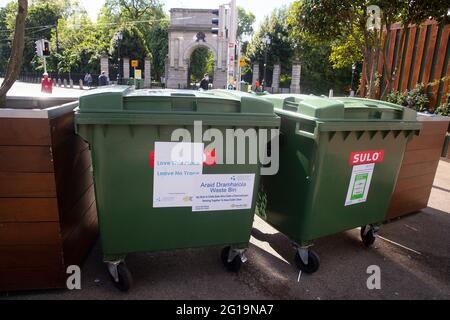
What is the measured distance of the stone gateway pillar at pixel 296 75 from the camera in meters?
32.2

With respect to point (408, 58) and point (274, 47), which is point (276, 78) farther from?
point (408, 58)

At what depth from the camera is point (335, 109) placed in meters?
2.70

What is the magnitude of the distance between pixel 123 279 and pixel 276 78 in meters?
33.7

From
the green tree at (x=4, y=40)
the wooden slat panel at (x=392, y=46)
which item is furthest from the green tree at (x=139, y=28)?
the wooden slat panel at (x=392, y=46)

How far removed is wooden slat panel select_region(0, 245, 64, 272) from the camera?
243cm

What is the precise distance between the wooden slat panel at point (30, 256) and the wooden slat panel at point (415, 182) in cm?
378

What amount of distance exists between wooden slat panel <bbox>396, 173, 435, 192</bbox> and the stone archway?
108ft

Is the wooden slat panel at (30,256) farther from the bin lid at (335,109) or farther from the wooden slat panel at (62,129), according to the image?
the bin lid at (335,109)

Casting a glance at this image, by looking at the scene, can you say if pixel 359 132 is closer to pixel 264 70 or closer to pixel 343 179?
pixel 343 179

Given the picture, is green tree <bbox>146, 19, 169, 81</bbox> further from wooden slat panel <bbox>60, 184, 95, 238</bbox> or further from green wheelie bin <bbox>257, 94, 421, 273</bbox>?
green wheelie bin <bbox>257, 94, 421, 273</bbox>

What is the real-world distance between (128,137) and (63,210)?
0.76 m

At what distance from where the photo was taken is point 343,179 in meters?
2.96

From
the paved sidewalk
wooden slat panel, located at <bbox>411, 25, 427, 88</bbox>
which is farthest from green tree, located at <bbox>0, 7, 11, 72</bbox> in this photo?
the paved sidewalk
